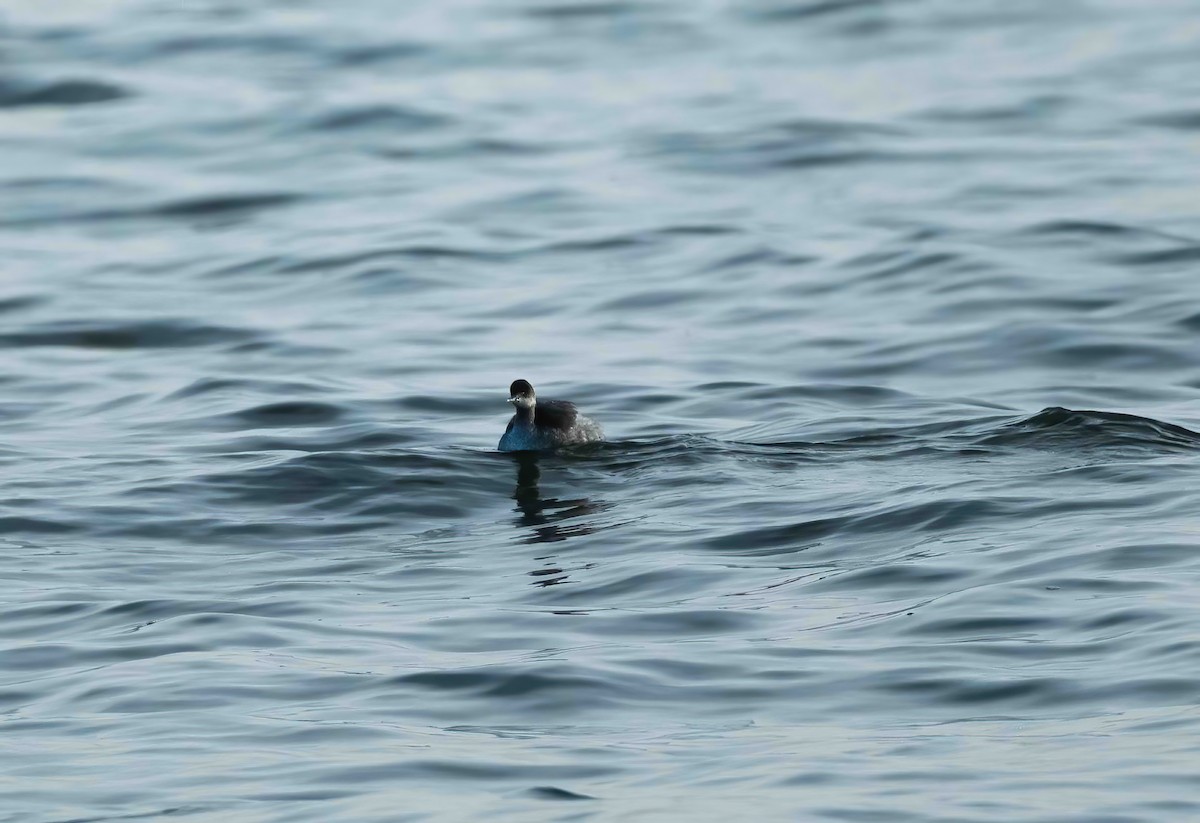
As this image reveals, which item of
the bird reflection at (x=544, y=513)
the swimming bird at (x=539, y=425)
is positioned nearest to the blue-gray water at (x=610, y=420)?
the bird reflection at (x=544, y=513)

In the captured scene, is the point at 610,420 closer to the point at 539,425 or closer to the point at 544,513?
the point at 539,425

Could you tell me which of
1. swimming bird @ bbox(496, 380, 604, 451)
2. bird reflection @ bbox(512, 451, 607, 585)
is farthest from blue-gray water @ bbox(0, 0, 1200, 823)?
swimming bird @ bbox(496, 380, 604, 451)

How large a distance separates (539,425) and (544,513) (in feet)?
3.89

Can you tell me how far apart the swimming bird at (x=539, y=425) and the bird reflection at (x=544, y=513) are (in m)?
0.08

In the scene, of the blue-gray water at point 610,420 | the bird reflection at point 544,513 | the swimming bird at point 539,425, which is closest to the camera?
the blue-gray water at point 610,420

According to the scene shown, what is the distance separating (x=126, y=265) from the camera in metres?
20.4

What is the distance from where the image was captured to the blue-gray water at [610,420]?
8.24 meters

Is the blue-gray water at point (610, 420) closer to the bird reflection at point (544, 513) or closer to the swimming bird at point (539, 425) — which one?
the bird reflection at point (544, 513)

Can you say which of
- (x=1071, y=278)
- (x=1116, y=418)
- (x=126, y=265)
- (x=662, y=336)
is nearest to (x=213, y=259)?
(x=126, y=265)

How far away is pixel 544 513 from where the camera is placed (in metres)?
12.5

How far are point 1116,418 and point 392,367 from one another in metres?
5.78

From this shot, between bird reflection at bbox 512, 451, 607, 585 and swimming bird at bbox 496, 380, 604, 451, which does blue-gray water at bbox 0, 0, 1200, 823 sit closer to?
bird reflection at bbox 512, 451, 607, 585

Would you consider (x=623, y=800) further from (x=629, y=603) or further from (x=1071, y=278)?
(x=1071, y=278)

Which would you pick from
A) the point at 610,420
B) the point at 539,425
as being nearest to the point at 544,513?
the point at 539,425
